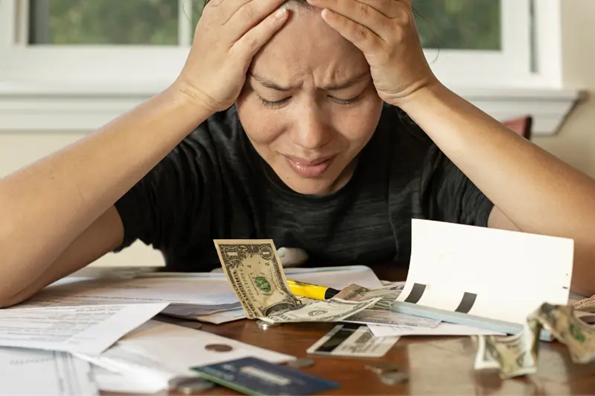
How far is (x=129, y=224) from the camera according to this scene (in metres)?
0.99

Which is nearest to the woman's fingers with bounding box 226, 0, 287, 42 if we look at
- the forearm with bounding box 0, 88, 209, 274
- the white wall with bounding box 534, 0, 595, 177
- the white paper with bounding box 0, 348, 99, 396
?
the forearm with bounding box 0, 88, 209, 274

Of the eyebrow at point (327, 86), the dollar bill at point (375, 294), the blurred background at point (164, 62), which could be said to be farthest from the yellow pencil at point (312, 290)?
the blurred background at point (164, 62)

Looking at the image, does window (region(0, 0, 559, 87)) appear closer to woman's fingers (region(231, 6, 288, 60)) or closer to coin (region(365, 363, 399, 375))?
woman's fingers (region(231, 6, 288, 60))

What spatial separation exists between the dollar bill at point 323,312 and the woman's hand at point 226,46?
0.32 meters

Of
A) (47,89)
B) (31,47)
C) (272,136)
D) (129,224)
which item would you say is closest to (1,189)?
(129,224)

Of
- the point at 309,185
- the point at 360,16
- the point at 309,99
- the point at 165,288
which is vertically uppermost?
the point at 360,16

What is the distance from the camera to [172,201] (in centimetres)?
109

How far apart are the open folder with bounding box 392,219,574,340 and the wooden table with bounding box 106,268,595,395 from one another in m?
0.06

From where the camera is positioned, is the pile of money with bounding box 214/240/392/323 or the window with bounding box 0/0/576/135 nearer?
the pile of money with bounding box 214/240/392/323

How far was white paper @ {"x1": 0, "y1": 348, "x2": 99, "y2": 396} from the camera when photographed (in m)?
0.47

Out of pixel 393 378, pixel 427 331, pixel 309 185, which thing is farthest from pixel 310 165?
pixel 393 378

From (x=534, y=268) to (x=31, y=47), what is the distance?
1530 millimetres

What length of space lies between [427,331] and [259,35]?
42cm

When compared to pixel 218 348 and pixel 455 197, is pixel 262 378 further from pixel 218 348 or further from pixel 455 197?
pixel 455 197
